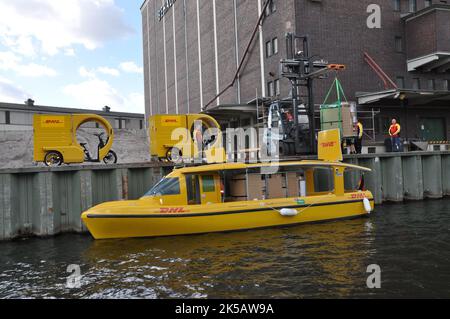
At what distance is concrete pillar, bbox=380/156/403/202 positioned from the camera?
59.8 feet

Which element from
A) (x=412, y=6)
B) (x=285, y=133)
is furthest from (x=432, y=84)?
(x=285, y=133)

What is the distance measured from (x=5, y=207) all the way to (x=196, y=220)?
5.85 meters

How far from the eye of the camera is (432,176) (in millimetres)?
19188

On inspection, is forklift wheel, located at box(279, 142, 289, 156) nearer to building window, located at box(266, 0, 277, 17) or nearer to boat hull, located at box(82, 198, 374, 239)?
boat hull, located at box(82, 198, 374, 239)

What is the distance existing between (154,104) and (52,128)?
41.1 meters

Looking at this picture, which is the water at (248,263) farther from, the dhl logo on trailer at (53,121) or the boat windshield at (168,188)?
the dhl logo on trailer at (53,121)

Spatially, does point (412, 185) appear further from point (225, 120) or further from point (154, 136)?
point (225, 120)

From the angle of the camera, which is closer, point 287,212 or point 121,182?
point 287,212

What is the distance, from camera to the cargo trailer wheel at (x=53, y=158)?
14641 millimetres

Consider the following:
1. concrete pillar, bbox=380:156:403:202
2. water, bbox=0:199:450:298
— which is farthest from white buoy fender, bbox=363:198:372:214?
concrete pillar, bbox=380:156:403:202

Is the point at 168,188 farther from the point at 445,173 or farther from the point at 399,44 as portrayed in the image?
the point at 399,44
